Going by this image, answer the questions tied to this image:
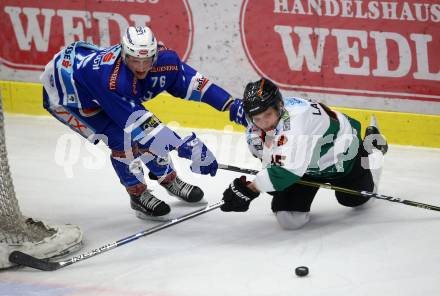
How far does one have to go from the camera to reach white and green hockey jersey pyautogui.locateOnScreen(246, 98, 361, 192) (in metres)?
3.52

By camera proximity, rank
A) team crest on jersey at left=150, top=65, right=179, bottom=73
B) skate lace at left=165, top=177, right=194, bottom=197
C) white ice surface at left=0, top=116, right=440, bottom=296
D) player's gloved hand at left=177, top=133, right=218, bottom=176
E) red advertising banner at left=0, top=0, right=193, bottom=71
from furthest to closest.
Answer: red advertising banner at left=0, top=0, right=193, bottom=71 → skate lace at left=165, top=177, right=194, bottom=197 → team crest on jersey at left=150, top=65, right=179, bottom=73 → player's gloved hand at left=177, top=133, right=218, bottom=176 → white ice surface at left=0, top=116, right=440, bottom=296

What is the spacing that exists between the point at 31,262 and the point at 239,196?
0.91 metres

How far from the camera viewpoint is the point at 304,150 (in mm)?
3533

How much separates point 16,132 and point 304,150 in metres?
2.72

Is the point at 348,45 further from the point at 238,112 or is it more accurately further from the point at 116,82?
the point at 116,82

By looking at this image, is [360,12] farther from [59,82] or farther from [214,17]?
[59,82]

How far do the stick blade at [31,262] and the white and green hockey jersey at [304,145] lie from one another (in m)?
0.92

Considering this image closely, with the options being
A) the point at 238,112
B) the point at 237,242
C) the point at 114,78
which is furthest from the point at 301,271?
the point at 114,78

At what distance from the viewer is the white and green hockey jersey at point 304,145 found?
11.6 ft

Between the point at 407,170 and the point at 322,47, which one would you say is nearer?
the point at 407,170

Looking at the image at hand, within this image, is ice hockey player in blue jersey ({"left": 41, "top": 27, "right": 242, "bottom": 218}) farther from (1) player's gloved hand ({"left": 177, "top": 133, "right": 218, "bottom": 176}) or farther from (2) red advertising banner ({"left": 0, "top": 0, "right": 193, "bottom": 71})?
(2) red advertising banner ({"left": 0, "top": 0, "right": 193, "bottom": 71})

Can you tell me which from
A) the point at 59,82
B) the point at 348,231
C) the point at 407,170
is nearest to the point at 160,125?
the point at 59,82

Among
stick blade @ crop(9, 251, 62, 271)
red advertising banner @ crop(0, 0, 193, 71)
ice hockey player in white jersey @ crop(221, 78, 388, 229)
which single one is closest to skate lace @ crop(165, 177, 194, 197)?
ice hockey player in white jersey @ crop(221, 78, 388, 229)

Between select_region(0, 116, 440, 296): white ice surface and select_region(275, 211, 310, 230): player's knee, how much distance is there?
0.06 m
